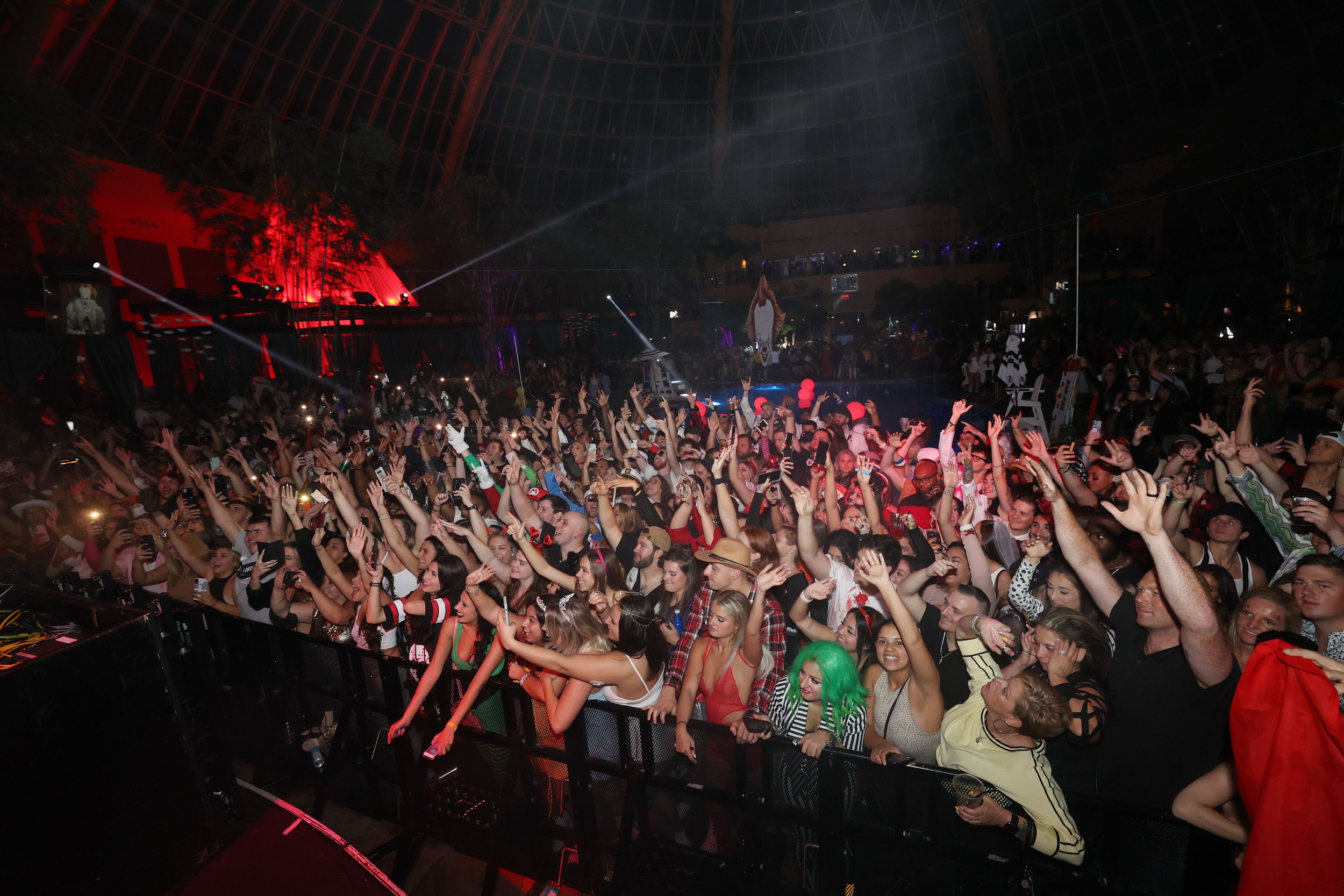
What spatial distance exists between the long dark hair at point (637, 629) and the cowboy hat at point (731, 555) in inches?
16.7

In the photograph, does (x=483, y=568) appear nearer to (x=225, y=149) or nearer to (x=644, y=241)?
(x=225, y=149)

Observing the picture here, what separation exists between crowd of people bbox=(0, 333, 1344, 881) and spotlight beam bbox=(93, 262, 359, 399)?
6.84m

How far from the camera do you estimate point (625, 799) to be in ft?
10.1

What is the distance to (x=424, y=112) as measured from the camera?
89.1ft

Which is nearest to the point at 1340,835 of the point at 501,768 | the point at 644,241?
the point at 501,768

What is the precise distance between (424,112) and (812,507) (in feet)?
96.0

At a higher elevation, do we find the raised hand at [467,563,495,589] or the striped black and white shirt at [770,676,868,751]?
the raised hand at [467,563,495,589]

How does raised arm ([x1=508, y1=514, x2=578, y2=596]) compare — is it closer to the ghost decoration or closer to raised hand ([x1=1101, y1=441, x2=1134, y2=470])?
raised hand ([x1=1101, y1=441, x2=1134, y2=470])

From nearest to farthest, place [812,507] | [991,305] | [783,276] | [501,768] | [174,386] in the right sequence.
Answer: [501,768], [812,507], [174,386], [991,305], [783,276]

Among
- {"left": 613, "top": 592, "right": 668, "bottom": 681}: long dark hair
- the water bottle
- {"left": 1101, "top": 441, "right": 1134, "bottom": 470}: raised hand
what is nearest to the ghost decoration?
{"left": 1101, "top": 441, "right": 1134, "bottom": 470}: raised hand

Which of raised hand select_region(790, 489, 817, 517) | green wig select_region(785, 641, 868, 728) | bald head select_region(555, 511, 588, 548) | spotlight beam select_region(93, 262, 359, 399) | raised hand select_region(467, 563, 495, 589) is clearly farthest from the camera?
spotlight beam select_region(93, 262, 359, 399)

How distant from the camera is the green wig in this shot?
2.91 metres

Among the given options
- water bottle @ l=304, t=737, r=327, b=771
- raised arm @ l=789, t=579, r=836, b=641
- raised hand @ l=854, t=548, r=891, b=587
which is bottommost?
water bottle @ l=304, t=737, r=327, b=771

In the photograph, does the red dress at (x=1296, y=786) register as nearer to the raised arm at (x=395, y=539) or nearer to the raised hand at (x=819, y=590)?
the raised hand at (x=819, y=590)
